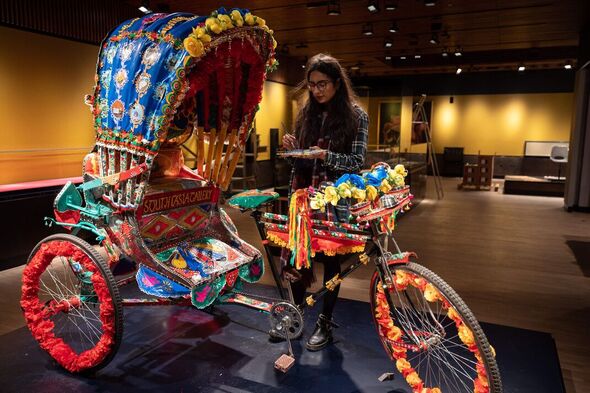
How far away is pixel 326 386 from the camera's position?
89.0 inches

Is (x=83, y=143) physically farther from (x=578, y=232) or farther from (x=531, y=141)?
(x=531, y=141)

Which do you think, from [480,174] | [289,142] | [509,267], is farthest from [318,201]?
[480,174]

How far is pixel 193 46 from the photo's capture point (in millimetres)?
2156

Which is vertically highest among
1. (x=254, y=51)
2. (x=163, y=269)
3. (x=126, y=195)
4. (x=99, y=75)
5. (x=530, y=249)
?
(x=254, y=51)

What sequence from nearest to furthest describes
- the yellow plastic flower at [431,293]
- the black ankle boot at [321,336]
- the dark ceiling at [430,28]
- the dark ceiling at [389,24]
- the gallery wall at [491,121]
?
the yellow plastic flower at [431,293] < the black ankle boot at [321,336] < the dark ceiling at [389,24] < the dark ceiling at [430,28] < the gallery wall at [491,121]

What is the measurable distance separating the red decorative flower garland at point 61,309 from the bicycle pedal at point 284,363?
83 cm

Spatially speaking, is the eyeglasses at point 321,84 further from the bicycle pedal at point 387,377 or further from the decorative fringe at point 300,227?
the bicycle pedal at point 387,377

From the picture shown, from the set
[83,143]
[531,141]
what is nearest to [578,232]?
[83,143]

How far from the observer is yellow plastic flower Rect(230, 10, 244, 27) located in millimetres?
2316

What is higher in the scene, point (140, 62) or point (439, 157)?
point (140, 62)

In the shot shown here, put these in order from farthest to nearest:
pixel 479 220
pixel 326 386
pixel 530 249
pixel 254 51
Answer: pixel 479 220 < pixel 530 249 < pixel 254 51 < pixel 326 386

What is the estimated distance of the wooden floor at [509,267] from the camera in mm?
3178

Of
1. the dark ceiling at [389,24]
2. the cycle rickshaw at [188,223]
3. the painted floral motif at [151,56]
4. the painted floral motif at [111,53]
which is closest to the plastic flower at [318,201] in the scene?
the cycle rickshaw at [188,223]

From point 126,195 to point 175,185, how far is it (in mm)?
402
